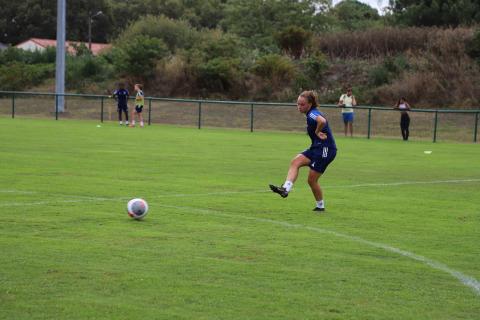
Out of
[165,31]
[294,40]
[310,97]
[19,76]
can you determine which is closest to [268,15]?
[165,31]

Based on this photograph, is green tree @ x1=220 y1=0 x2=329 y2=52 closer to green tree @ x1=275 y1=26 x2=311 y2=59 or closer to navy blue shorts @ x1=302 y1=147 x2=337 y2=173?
green tree @ x1=275 y1=26 x2=311 y2=59

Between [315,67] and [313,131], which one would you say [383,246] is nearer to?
[313,131]

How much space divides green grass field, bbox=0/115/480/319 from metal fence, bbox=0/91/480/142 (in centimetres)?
1812

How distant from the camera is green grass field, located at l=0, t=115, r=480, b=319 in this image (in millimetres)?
7172

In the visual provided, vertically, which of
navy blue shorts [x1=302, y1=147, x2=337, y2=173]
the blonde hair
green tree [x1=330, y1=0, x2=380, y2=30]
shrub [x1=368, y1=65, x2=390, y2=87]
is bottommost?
navy blue shorts [x1=302, y1=147, x2=337, y2=173]

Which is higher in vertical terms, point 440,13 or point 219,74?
point 440,13

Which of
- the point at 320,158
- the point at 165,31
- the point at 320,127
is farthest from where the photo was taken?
the point at 165,31

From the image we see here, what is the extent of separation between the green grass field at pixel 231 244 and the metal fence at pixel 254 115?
1812 cm

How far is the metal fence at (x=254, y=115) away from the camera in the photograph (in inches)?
1497

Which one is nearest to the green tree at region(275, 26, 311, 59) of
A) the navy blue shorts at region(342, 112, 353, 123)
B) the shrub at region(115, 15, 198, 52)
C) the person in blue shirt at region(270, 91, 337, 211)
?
the shrub at region(115, 15, 198, 52)

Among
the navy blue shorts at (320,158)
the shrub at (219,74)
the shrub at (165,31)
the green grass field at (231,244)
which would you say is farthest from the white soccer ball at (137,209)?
the shrub at (165,31)

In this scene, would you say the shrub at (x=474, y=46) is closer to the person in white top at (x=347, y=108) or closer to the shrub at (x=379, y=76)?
the shrub at (x=379, y=76)

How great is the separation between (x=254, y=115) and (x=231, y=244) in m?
33.4

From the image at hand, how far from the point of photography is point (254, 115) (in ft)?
141
